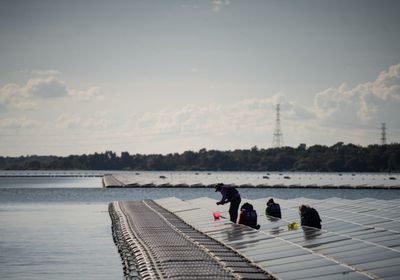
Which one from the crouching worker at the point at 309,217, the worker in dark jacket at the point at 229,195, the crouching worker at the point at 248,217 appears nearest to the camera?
the crouching worker at the point at 309,217

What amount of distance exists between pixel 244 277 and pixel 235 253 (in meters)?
8.60

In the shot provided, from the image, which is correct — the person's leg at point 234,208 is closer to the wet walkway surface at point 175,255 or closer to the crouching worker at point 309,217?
the wet walkway surface at point 175,255

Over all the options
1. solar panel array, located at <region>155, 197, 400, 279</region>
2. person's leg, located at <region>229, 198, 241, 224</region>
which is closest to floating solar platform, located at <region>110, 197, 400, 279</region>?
solar panel array, located at <region>155, 197, 400, 279</region>

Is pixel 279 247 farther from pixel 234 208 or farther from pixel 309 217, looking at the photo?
pixel 234 208

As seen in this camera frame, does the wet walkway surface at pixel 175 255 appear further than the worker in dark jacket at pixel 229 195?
No

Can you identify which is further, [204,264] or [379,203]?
[379,203]

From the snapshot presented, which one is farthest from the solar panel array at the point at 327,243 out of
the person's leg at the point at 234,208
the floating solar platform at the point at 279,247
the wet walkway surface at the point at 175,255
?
the wet walkway surface at the point at 175,255

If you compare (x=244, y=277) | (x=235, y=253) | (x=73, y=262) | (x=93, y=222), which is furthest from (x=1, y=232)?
(x=244, y=277)

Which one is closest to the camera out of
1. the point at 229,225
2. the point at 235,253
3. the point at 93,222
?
the point at 235,253

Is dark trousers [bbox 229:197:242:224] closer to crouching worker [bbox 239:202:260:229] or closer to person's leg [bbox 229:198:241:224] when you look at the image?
person's leg [bbox 229:198:241:224]

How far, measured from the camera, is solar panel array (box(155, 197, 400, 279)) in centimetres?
3303

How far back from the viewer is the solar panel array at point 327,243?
108 feet

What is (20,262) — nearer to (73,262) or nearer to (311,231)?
(73,262)

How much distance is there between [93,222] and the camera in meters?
88.1
